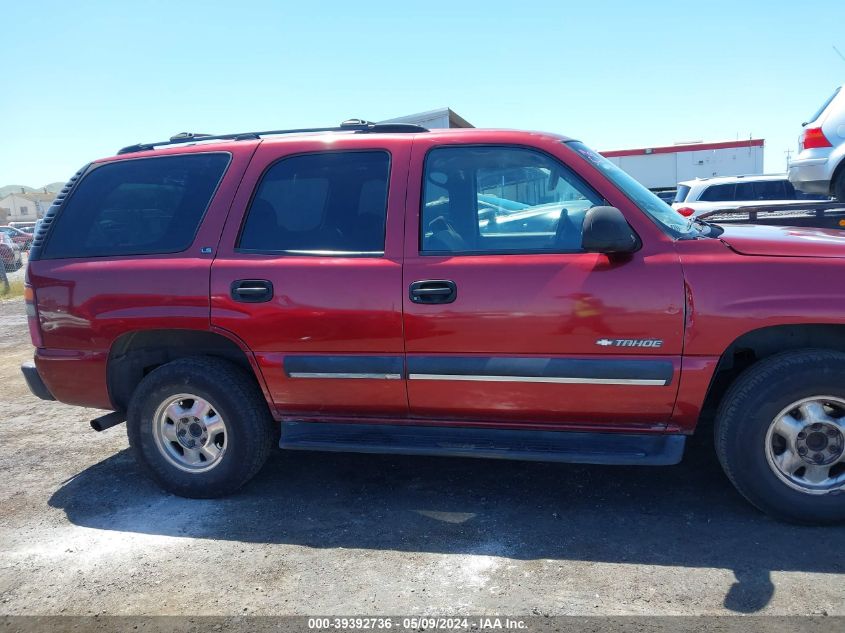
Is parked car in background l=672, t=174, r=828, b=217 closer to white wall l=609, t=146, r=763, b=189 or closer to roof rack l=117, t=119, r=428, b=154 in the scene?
roof rack l=117, t=119, r=428, b=154

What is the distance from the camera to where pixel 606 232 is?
3.09 meters

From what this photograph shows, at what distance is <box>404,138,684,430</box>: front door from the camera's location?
10.5 feet

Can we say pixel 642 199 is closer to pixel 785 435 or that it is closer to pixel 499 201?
pixel 499 201

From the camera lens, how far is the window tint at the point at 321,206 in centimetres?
360

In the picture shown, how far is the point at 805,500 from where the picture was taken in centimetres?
A: 320

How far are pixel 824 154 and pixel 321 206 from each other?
5948 millimetres

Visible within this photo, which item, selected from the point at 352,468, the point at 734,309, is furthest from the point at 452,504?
the point at 734,309

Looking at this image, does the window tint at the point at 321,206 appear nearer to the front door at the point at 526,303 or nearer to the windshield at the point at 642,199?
the front door at the point at 526,303

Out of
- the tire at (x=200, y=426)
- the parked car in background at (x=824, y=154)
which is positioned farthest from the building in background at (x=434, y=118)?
the tire at (x=200, y=426)

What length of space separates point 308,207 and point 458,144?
2.95ft

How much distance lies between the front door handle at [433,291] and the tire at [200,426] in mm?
1169

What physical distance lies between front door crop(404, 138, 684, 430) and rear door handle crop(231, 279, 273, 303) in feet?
2.53

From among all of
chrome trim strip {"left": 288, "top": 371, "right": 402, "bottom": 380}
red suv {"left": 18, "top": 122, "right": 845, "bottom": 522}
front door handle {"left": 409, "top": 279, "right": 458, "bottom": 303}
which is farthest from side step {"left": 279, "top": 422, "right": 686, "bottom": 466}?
front door handle {"left": 409, "top": 279, "right": 458, "bottom": 303}

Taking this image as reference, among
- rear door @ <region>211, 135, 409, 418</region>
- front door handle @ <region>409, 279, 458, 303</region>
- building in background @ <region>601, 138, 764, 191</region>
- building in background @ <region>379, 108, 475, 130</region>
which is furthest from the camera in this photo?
building in background @ <region>601, 138, 764, 191</region>
